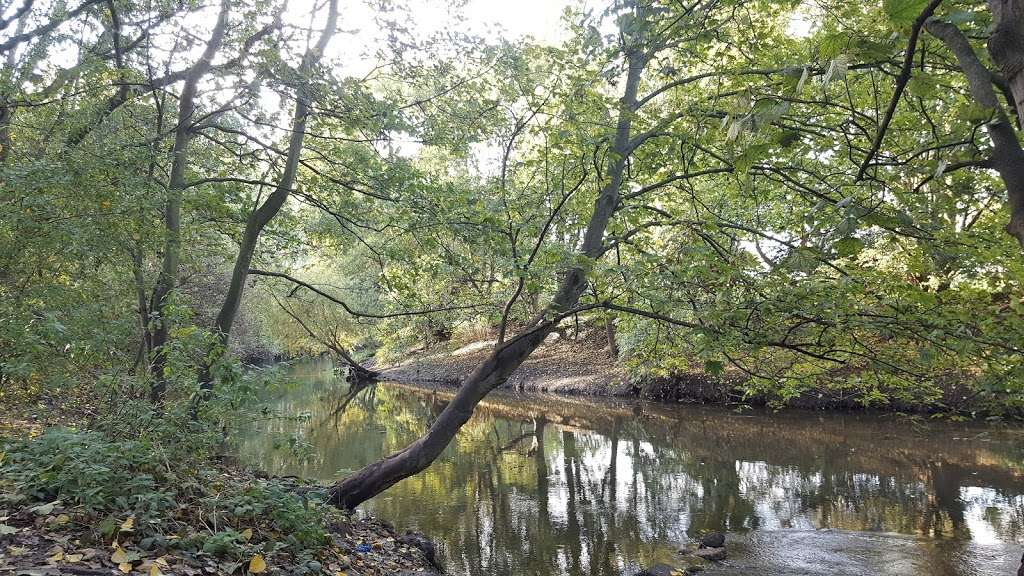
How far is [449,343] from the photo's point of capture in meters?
31.8

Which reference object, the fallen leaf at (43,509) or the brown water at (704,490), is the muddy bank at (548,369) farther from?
the fallen leaf at (43,509)

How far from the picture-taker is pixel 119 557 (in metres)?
3.24

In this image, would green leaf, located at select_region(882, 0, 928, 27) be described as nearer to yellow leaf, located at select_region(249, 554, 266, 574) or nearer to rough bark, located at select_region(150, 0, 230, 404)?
yellow leaf, located at select_region(249, 554, 266, 574)

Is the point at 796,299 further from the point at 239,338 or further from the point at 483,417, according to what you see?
the point at 239,338

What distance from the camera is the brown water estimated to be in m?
6.94

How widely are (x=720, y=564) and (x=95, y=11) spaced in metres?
9.92

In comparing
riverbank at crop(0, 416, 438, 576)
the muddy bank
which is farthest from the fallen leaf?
the muddy bank

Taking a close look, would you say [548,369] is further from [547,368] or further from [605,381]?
[605,381]

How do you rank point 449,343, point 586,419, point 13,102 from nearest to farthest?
1. point 13,102
2. point 586,419
3. point 449,343

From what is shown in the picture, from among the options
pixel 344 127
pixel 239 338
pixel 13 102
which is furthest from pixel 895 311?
pixel 239 338

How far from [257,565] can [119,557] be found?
2.48 ft

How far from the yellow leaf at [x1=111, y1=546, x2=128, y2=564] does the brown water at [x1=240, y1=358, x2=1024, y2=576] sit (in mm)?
1668

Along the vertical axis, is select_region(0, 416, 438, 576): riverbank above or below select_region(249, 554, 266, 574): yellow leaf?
above

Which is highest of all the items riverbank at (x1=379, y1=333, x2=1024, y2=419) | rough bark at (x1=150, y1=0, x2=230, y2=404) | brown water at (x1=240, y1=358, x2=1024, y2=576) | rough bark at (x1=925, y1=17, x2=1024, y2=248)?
rough bark at (x1=150, y1=0, x2=230, y2=404)
